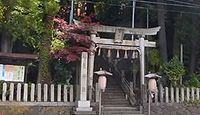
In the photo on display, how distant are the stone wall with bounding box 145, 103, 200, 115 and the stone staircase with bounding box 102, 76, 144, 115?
2.67 ft

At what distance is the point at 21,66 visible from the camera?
1376 centimetres

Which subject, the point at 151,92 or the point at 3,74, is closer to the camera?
the point at 3,74

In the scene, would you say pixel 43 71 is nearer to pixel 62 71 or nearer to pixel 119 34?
pixel 62 71

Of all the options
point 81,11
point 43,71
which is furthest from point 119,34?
point 81,11

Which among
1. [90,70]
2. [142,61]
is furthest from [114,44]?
[90,70]

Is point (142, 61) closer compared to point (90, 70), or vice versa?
point (90, 70)

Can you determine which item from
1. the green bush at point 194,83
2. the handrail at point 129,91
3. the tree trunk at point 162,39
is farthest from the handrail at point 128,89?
the green bush at point 194,83

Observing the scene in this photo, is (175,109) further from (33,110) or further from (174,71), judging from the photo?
(33,110)

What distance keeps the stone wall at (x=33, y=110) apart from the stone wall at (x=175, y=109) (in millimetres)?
3656

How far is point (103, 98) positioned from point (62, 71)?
7.39ft

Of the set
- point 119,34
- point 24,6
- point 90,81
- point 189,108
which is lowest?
point 189,108

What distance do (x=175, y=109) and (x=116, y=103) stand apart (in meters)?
2.64

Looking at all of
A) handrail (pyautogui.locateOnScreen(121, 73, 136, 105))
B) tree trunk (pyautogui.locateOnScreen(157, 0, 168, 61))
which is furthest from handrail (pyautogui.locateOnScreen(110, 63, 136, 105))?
tree trunk (pyautogui.locateOnScreen(157, 0, 168, 61))

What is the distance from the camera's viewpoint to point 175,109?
50.4ft
